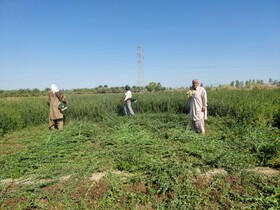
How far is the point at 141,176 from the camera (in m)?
3.01

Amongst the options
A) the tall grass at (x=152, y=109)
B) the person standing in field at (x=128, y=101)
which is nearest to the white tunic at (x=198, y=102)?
the tall grass at (x=152, y=109)

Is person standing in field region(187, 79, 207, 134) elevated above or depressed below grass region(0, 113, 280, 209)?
above

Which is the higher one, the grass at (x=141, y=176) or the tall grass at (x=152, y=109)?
the tall grass at (x=152, y=109)

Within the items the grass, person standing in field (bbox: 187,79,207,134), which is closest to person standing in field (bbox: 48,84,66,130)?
the grass

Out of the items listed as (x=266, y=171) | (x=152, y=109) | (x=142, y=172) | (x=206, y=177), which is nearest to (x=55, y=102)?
(x=142, y=172)

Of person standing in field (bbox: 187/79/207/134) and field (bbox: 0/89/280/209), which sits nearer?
field (bbox: 0/89/280/209)

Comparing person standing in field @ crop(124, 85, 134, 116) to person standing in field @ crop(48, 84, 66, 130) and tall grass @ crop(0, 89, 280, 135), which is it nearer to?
tall grass @ crop(0, 89, 280, 135)

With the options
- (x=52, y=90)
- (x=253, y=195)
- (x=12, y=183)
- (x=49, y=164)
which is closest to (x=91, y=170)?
(x=49, y=164)

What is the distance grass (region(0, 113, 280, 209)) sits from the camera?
260cm

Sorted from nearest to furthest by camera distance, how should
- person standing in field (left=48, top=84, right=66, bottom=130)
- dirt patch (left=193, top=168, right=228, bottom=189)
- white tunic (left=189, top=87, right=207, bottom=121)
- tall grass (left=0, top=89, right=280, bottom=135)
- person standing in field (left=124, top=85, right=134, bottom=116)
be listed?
dirt patch (left=193, top=168, right=228, bottom=189)
white tunic (left=189, top=87, right=207, bottom=121)
tall grass (left=0, top=89, right=280, bottom=135)
person standing in field (left=48, top=84, right=66, bottom=130)
person standing in field (left=124, top=85, right=134, bottom=116)

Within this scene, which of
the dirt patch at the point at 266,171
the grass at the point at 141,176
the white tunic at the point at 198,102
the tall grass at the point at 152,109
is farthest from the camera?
the tall grass at the point at 152,109

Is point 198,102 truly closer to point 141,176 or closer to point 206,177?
point 206,177

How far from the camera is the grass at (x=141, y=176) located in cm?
260

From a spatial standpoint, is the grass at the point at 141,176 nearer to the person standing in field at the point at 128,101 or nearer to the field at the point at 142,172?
the field at the point at 142,172
